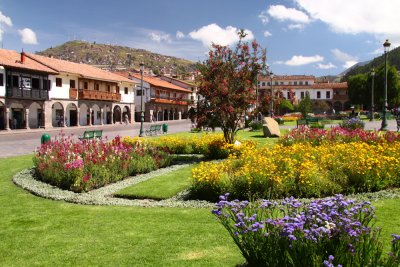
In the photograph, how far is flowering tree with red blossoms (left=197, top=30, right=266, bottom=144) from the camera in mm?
15203

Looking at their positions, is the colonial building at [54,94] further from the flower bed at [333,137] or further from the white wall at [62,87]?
the flower bed at [333,137]

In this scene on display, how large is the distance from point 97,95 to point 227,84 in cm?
3817

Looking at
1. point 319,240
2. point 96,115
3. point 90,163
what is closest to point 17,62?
point 96,115

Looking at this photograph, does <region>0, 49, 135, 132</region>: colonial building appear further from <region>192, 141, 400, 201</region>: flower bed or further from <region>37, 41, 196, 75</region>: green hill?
<region>37, 41, 196, 75</region>: green hill

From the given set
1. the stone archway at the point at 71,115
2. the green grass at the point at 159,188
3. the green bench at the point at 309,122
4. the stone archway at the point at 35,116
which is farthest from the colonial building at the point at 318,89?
the green grass at the point at 159,188

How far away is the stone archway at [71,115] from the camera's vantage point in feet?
157

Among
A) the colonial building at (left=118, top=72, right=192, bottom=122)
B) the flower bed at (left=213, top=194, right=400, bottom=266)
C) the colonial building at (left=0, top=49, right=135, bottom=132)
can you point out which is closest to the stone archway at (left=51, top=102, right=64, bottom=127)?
the colonial building at (left=0, top=49, right=135, bottom=132)

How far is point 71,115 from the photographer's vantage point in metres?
48.8

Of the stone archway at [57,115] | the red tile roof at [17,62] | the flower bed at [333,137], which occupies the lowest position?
the flower bed at [333,137]

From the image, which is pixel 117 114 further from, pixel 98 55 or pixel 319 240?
pixel 98 55

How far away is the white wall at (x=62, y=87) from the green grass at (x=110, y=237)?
37405 millimetres

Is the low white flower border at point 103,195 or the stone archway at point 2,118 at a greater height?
the stone archway at point 2,118

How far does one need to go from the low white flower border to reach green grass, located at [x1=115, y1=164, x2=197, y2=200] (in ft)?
0.75

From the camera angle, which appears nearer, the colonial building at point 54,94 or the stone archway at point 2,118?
the stone archway at point 2,118
